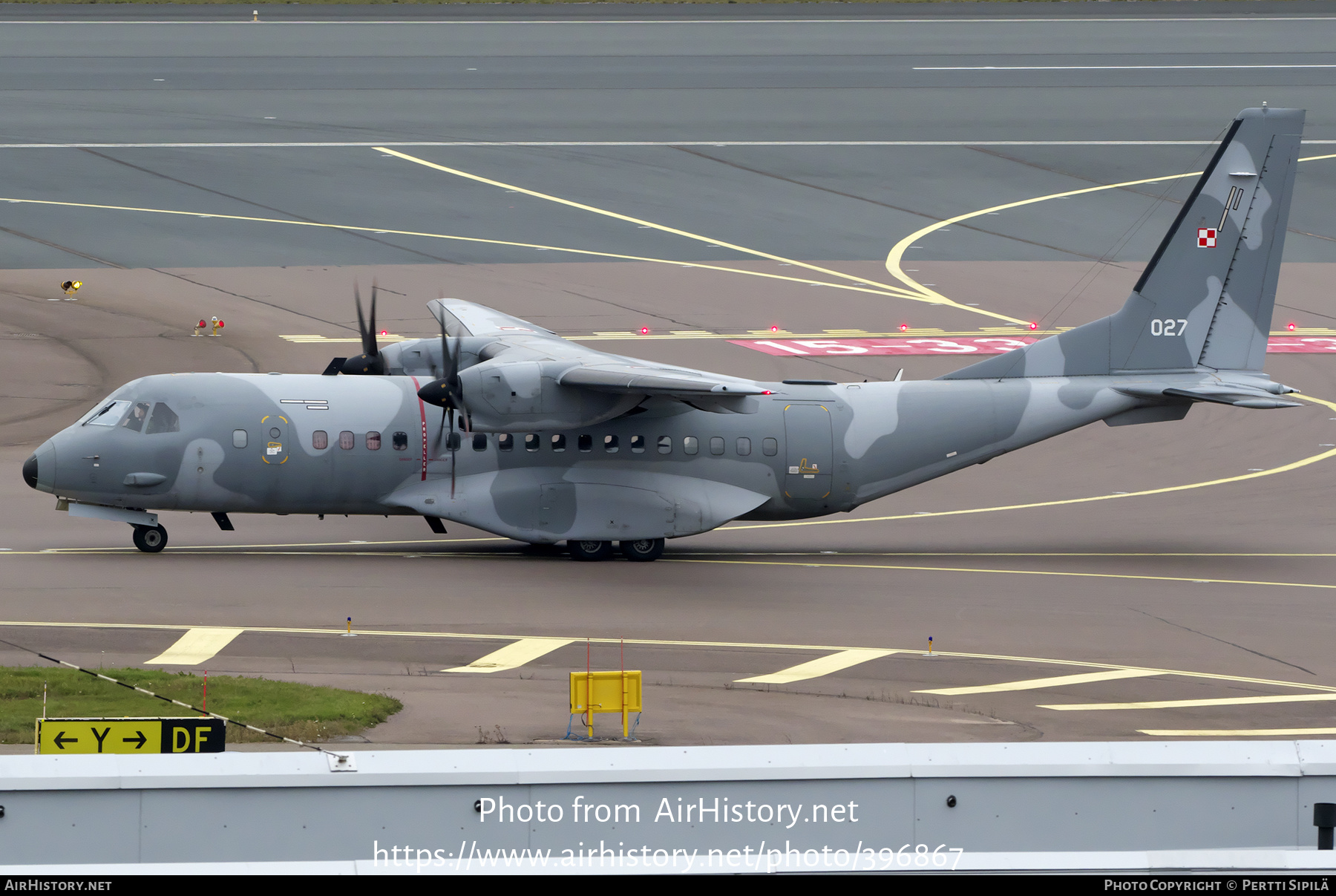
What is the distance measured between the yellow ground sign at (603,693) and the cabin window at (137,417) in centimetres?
1437

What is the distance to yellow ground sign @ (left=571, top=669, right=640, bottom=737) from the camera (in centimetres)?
2250

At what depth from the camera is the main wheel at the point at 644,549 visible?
114 feet

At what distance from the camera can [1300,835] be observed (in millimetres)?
13641

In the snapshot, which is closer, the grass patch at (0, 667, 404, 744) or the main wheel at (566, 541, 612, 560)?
the grass patch at (0, 667, 404, 744)

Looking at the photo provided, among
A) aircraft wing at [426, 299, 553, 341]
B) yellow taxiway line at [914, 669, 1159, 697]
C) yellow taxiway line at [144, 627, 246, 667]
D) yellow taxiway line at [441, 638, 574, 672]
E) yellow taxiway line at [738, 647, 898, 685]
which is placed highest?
aircraft wing at [426, 299, 553, 341]

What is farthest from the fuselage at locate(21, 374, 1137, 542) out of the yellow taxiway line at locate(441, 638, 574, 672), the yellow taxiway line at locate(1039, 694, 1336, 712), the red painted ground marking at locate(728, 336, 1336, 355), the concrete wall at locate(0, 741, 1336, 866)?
the concrete wall at locate(0, 741, 1336, 866)

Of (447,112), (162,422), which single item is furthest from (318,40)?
(162,422)

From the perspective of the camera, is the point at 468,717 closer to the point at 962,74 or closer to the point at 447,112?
the point at 447,112

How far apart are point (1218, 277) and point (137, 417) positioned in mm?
23487

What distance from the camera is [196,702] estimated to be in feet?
76.3

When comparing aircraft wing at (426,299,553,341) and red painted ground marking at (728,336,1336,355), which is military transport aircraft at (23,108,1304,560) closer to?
aircraft wing at (426,299,553,341)

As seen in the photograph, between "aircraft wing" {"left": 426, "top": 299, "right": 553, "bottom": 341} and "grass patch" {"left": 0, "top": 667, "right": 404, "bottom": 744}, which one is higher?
"aircraft wing" {"left": 426, "top": 299, "right": 553, "bottom": 341}

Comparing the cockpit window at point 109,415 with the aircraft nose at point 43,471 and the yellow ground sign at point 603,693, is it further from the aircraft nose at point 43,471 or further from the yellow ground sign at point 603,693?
the yellow ground sign at point 603,693

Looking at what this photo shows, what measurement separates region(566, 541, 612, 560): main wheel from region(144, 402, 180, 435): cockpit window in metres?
8.24
